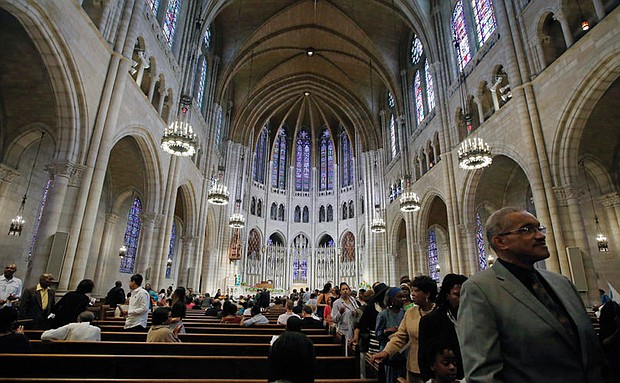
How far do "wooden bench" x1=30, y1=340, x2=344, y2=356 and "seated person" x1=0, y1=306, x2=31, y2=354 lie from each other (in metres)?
0.43

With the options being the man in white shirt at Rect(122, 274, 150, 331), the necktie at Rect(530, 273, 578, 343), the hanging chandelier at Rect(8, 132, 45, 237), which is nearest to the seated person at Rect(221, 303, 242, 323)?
the man in white shirt at Rect(122, 274, 150, 331)

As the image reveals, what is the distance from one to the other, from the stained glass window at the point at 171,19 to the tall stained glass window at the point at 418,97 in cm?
1429

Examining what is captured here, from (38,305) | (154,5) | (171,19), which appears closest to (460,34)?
(171,19)

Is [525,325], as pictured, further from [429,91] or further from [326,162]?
[326,162]

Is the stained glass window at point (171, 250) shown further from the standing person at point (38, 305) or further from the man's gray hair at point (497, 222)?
the man's gray hair at point (497, 222)

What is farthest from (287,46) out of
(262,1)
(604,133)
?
(604,133)

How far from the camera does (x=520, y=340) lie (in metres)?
1.48

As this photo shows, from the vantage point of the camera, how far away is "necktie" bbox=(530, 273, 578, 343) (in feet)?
5.00

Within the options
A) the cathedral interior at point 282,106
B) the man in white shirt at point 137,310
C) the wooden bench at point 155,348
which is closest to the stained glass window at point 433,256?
the cathedral interior at point 282,106

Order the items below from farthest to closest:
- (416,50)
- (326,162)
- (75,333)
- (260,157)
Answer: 1. (326,162)
2. (260,157)
3. (416,50)
4. (75,333)

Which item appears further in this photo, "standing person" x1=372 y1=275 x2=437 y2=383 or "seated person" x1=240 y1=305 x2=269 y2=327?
"seated person" x1=240 y1=305 x2=269 y2=327

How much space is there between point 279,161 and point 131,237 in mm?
20335

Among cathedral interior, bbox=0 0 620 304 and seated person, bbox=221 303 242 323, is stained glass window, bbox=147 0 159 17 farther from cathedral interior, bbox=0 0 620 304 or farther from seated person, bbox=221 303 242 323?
seated person, bbox=221 303 242 323

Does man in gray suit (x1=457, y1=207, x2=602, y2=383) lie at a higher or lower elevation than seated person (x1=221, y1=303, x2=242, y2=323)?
higher
